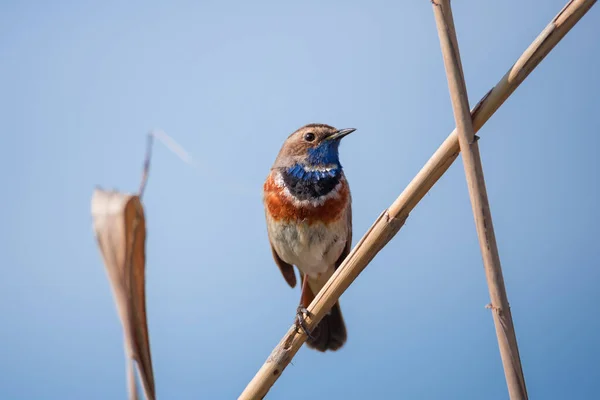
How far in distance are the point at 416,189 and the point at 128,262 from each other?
100cm

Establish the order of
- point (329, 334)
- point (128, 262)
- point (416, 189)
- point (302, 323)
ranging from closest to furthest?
point (128, 262) < point (416, 189) < point (302, 323) < point (329, 334)

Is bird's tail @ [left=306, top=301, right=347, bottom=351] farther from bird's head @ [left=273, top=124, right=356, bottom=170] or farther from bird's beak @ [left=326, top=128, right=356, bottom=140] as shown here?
bird's beak @ [left=326, top=128, right=356, bottom=140]

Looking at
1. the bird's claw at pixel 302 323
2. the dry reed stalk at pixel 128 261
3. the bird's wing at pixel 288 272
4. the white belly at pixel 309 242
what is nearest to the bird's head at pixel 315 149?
the white belly at pixel 309 242

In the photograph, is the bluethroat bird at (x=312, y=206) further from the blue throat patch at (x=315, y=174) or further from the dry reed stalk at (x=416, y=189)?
the dry reed stalk at (x=416, y=189)

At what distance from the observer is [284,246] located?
4883 millimetres

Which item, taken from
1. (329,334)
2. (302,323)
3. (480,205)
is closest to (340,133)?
(329,334)

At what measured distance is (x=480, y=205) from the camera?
86.7 inches

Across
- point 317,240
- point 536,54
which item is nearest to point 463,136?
point 536,54

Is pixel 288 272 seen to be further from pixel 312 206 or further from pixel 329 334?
pixel 312 206

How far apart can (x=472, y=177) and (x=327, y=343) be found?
322 centimetres

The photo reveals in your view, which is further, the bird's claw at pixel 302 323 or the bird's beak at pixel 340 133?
the bird's beak at pixel 340 133

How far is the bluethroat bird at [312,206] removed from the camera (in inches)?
185

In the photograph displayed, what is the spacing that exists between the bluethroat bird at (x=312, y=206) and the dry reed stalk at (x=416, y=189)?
6.06 ft

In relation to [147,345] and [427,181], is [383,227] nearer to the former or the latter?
[427,181]
